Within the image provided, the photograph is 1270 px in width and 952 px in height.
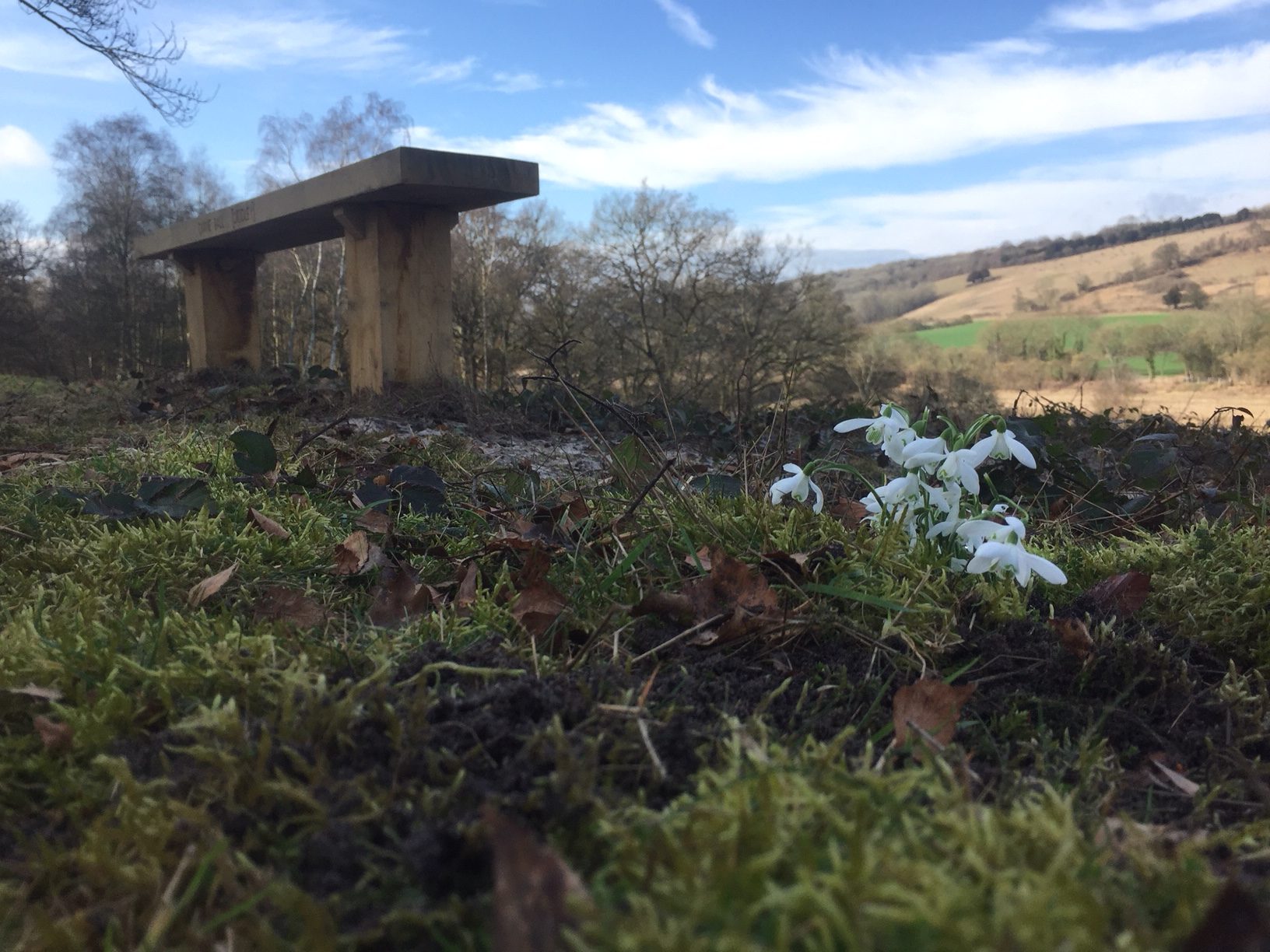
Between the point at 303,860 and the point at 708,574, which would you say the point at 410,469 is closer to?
the point at 708,574

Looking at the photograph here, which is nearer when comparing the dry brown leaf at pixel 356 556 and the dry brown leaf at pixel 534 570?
the dry brown leaf at pixel 534 570

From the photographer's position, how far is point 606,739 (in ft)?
3.69

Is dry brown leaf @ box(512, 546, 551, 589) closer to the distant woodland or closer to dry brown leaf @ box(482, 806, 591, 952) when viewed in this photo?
dry brown leaf @ box(482, 806, 591, 952)

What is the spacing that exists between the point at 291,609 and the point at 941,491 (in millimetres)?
1426

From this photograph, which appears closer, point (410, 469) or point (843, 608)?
point (843, 608)

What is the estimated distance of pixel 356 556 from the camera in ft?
6.46

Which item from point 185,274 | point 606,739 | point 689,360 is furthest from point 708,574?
point 689,360

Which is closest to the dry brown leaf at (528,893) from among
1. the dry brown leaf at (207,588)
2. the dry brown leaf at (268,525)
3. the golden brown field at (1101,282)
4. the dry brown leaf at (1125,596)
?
the dry brown leaf at (207,588)

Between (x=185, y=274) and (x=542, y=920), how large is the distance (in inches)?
395

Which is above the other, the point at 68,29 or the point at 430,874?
the point at 68,29

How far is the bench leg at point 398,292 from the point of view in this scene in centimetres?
567

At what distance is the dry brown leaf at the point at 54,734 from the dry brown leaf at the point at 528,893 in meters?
0.75

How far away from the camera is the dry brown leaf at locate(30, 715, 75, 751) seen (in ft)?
3.75

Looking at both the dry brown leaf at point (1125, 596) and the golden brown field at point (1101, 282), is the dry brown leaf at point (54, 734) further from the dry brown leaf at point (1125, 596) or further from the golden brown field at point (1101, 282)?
the golden brown field at point (1101, 282)
